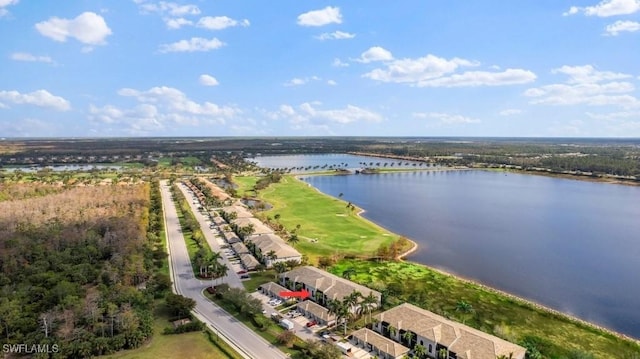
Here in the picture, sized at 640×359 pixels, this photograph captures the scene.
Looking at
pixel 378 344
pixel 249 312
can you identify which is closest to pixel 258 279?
pixel 249 312

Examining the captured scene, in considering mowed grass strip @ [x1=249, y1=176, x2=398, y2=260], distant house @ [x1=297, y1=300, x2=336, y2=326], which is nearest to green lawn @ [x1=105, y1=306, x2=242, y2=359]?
distant house @ [x1=297, y1=300, x2=336, y2=326]

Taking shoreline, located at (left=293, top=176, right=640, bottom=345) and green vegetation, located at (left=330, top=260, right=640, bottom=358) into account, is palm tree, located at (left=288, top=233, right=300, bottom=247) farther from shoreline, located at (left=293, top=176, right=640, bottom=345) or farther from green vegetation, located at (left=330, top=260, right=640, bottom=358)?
shoreline, located at (left=293, top=176, right=640, bottom=345)

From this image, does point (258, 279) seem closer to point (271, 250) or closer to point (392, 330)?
point (271, 250)

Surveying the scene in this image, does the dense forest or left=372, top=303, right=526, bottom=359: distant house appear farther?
the dense forest

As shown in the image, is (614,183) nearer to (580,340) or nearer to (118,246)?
(580,340)

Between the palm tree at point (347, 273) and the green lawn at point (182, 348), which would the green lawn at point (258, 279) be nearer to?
the palm tree at point (347, 273)

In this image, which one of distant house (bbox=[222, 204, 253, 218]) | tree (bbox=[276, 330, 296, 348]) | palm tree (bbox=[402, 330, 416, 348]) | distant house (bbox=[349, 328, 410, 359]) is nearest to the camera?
distant house (bbox=[349, 328, 410, 359])

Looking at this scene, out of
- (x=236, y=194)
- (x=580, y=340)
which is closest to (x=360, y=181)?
(x=236, y=194)
